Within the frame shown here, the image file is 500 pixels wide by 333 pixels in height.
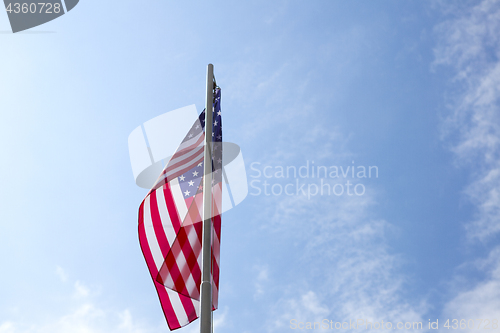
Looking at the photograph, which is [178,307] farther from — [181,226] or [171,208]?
[171,208]

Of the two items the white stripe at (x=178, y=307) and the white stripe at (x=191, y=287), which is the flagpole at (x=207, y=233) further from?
the white stripe at (x=178, y=307)

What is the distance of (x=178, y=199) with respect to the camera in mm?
11945

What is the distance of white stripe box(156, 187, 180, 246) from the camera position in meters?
11.8

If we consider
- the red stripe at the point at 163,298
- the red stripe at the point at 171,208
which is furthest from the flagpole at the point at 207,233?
the red stripe at the point at 163,298

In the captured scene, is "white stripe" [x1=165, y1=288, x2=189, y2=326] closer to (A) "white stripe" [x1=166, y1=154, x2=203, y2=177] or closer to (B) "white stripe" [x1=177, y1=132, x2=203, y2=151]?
(A) "white stripe" [x1=166, y1=154, x2=203, y2=177]

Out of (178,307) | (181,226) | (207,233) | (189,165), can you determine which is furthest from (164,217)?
(207,233)

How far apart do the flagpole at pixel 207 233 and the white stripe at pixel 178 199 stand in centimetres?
154

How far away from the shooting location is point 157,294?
11.0 m

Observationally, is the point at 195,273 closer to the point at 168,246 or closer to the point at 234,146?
the point at 168,246

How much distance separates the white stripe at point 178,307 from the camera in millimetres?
10789

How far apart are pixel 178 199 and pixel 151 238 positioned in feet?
3.97

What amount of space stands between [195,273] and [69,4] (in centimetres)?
1184

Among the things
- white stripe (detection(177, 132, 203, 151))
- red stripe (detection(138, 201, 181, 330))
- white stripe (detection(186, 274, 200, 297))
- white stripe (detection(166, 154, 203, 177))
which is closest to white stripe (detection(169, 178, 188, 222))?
white stripe (detection(166, 154, 203, 177))

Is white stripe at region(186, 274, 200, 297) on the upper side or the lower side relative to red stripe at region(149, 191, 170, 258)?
lower
